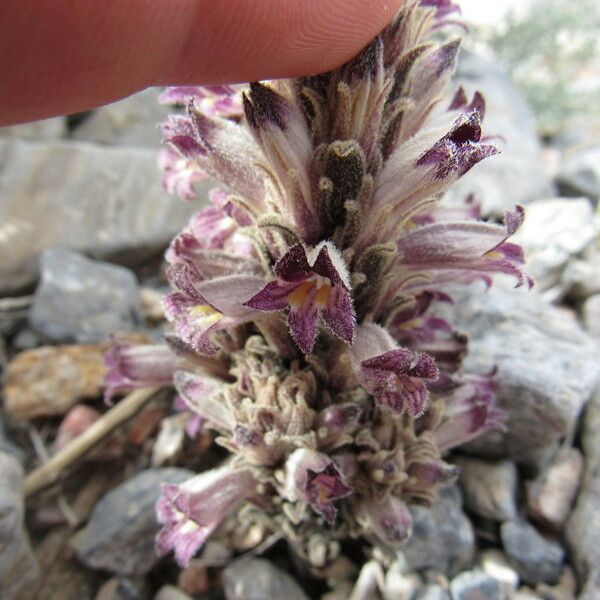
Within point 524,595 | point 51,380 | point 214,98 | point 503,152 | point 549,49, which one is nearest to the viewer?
point 214,98

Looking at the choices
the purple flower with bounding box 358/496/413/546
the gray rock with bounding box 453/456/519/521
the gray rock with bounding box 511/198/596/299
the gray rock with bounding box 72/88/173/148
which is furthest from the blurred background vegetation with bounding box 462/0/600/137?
the purple flower with bounding box 358/496/413/546

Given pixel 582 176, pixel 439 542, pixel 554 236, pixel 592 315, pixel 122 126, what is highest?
pixel 582 176

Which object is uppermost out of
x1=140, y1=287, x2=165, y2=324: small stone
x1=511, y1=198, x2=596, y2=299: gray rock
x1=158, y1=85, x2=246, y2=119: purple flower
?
x1=158, y1=85, x2=246, y2=119: purple flower

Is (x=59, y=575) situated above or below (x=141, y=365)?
below

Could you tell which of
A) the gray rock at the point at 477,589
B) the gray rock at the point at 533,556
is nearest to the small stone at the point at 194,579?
the gray rock at the point at 477,589

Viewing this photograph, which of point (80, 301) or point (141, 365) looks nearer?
point (141, 365)

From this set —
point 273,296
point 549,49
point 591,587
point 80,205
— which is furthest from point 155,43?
point 549,49

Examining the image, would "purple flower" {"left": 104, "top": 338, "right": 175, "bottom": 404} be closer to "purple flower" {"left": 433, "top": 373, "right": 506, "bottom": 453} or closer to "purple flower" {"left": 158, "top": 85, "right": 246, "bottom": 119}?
"purple flower" {"left": 158, "top": 85, "right": 246, "bottom": 119}

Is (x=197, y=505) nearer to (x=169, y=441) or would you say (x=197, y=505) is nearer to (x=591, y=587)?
(x=169, y=441)

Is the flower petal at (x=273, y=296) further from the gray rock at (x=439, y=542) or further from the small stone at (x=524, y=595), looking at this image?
the small stone at (x=524, y=595)
